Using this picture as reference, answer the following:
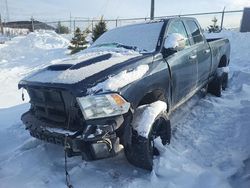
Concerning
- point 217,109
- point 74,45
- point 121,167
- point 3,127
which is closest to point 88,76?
point 121,167

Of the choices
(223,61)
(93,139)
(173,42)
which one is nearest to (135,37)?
(173,42)

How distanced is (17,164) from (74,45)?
39.2ft

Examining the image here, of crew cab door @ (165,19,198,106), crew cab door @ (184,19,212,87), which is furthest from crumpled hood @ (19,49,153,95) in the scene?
crew cab door @ (184,19,212,87)

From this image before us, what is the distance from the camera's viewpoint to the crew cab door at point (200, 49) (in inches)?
213

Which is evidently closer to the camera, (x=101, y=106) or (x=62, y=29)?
(x=101, y=106)

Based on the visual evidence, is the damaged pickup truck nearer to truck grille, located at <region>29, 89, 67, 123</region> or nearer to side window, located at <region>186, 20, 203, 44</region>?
truck grille, located at <region>29, 89, 67, 123</region>

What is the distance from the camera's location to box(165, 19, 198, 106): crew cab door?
4355 millimetres

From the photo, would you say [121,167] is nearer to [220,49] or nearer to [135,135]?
[135,135]

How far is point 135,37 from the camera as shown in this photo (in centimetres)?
466

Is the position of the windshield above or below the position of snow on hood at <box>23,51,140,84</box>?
above

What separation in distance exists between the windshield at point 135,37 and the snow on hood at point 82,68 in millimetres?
354

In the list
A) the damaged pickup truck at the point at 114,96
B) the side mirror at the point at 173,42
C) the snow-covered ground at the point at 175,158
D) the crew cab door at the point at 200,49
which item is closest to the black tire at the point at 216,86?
the snow-covered ground at the point at 175,158

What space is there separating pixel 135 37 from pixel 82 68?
142 cm

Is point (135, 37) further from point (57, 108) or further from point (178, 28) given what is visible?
point (57, 108)
